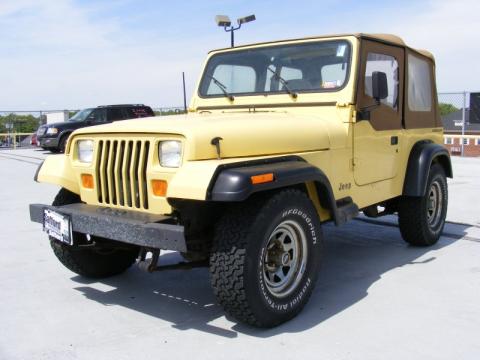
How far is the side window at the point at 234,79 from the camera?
454 cm

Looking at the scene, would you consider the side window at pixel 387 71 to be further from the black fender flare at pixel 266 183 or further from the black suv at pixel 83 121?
the black suv at pixel 83 121

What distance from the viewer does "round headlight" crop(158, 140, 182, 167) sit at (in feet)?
10.1

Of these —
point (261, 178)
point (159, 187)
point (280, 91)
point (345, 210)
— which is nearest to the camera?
point (261, 178)

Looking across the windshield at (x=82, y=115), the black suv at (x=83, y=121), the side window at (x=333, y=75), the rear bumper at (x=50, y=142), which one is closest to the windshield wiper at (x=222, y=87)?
the side window at (x=333, y=75)

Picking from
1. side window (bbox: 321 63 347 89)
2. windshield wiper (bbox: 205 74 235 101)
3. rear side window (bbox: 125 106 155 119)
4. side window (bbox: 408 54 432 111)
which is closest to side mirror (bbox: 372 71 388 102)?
side window (bbox: 321 63 347 89)

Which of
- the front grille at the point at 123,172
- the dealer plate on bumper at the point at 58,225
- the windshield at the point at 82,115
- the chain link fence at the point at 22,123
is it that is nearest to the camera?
the front grille at the point at 123,172

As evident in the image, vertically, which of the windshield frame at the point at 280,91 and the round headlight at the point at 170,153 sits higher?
the windshield frame at the point at 280,91

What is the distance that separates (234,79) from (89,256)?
6.36ft

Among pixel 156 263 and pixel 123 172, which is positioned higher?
pixel 123 172

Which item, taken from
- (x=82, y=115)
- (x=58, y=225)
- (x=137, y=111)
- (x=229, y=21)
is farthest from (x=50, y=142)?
(x=58, y=225)

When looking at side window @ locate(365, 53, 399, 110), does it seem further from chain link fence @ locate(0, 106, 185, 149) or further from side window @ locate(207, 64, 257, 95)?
chain link fence @ locate(0, 106, 185, 149)

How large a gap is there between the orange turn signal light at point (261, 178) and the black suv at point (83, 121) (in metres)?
14.3

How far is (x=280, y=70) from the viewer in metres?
4.43

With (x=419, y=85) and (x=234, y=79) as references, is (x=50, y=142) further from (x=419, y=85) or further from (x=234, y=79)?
(x=419, y=85)
